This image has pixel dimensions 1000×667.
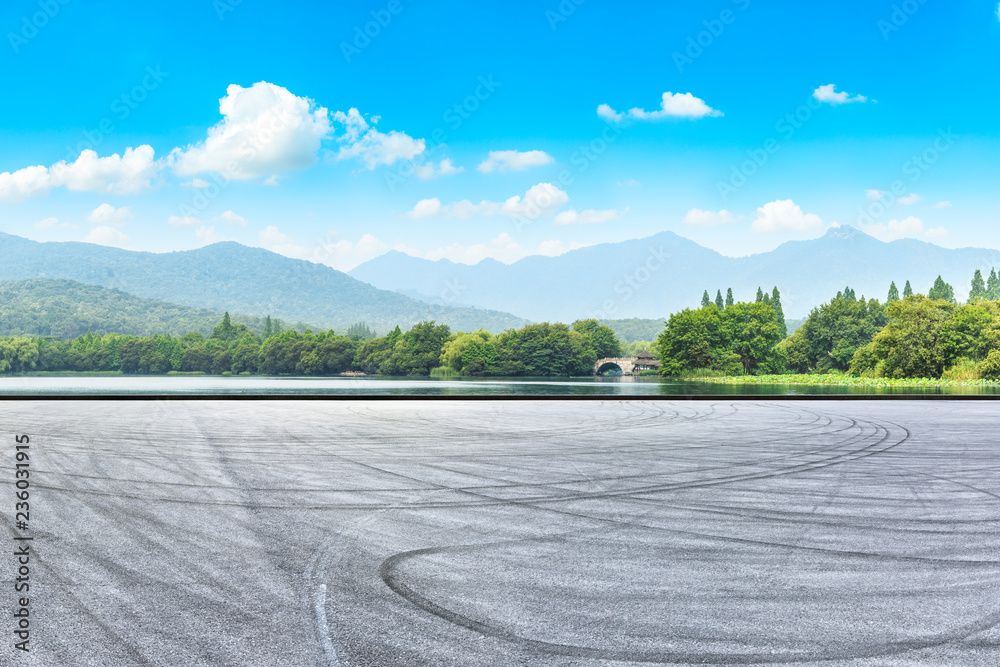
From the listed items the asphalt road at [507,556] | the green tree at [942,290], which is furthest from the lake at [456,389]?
the green tree at [942,290]

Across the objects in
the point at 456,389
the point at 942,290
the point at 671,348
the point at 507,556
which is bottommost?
the point at 456,389

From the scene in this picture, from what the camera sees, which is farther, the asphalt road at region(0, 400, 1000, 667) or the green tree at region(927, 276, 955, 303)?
the green tree at region(927, 276, 955, 303)

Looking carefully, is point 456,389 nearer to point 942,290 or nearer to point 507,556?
point 507,556

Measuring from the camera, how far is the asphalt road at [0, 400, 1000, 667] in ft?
12.5

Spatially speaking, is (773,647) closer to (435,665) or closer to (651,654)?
(651,654)

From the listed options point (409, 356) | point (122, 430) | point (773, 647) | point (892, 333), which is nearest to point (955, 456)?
point (773, 647)

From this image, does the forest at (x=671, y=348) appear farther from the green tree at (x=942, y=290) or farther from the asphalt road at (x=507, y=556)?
the asphalt road at (x=507, y=556)

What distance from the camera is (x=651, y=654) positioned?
367 cm

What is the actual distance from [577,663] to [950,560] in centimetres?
380

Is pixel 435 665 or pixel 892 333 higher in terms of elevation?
pixel 892 333

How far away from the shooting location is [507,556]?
5438 mm

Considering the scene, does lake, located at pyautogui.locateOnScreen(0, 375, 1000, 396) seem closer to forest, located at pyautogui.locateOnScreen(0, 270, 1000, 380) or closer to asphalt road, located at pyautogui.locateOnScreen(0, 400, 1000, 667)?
forest, located at pyautogui.locateOnScreen(0, 270, 1000, 380)

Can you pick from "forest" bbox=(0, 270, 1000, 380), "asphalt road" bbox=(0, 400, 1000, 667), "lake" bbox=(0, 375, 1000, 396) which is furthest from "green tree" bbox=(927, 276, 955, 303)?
"asphalt road" bbox=(0, 400, 1000, 667)

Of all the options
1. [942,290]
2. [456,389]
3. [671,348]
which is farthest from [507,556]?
[942,290]
